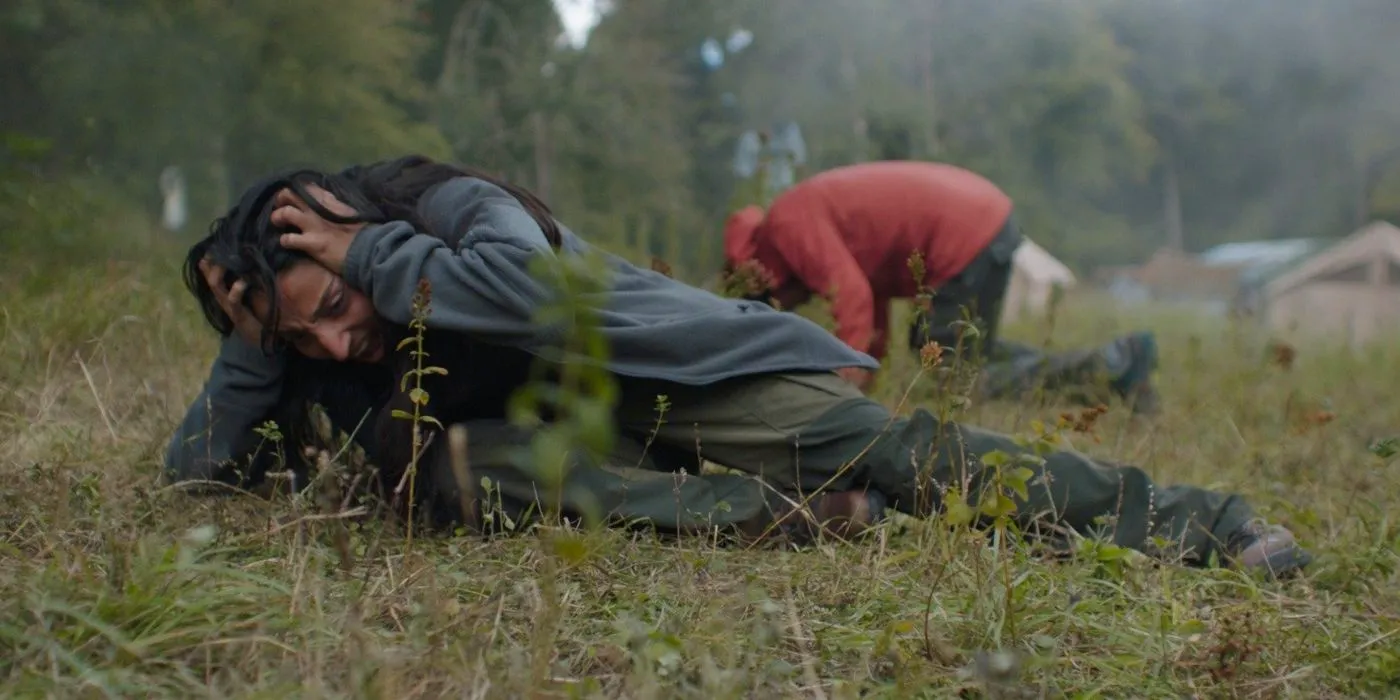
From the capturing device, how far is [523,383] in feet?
8.35

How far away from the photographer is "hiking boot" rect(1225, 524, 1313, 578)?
7.91 ft

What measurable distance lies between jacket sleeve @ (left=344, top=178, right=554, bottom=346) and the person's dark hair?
0.43 ft

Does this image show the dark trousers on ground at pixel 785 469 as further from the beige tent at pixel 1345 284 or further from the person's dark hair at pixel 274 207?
the beige tent at pixel 1345 284

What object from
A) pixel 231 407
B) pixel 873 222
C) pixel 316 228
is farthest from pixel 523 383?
pixel 873 222

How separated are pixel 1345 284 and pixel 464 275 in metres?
12.2

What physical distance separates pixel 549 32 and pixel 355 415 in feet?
27.1

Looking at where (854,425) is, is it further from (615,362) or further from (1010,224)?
(1010,224)

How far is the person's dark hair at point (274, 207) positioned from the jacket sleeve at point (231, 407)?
0.08 meters

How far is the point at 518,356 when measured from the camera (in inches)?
98.0

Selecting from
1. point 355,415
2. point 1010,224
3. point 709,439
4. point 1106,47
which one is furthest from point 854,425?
point 1106,47

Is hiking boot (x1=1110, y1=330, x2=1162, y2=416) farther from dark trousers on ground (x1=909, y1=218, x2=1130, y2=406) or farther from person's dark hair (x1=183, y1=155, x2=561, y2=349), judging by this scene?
person's dark hair (x1=183, y1=155, x2=561, y2=349)

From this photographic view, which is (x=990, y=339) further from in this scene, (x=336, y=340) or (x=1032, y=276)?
(x=1032, y=276)

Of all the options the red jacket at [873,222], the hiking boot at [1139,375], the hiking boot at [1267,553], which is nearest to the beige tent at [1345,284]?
the hiking boot at [1139,375]

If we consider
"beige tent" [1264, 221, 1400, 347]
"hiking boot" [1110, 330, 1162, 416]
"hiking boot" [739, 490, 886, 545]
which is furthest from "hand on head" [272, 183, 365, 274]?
"beige tent" [1264, 221, 1400, 347]
